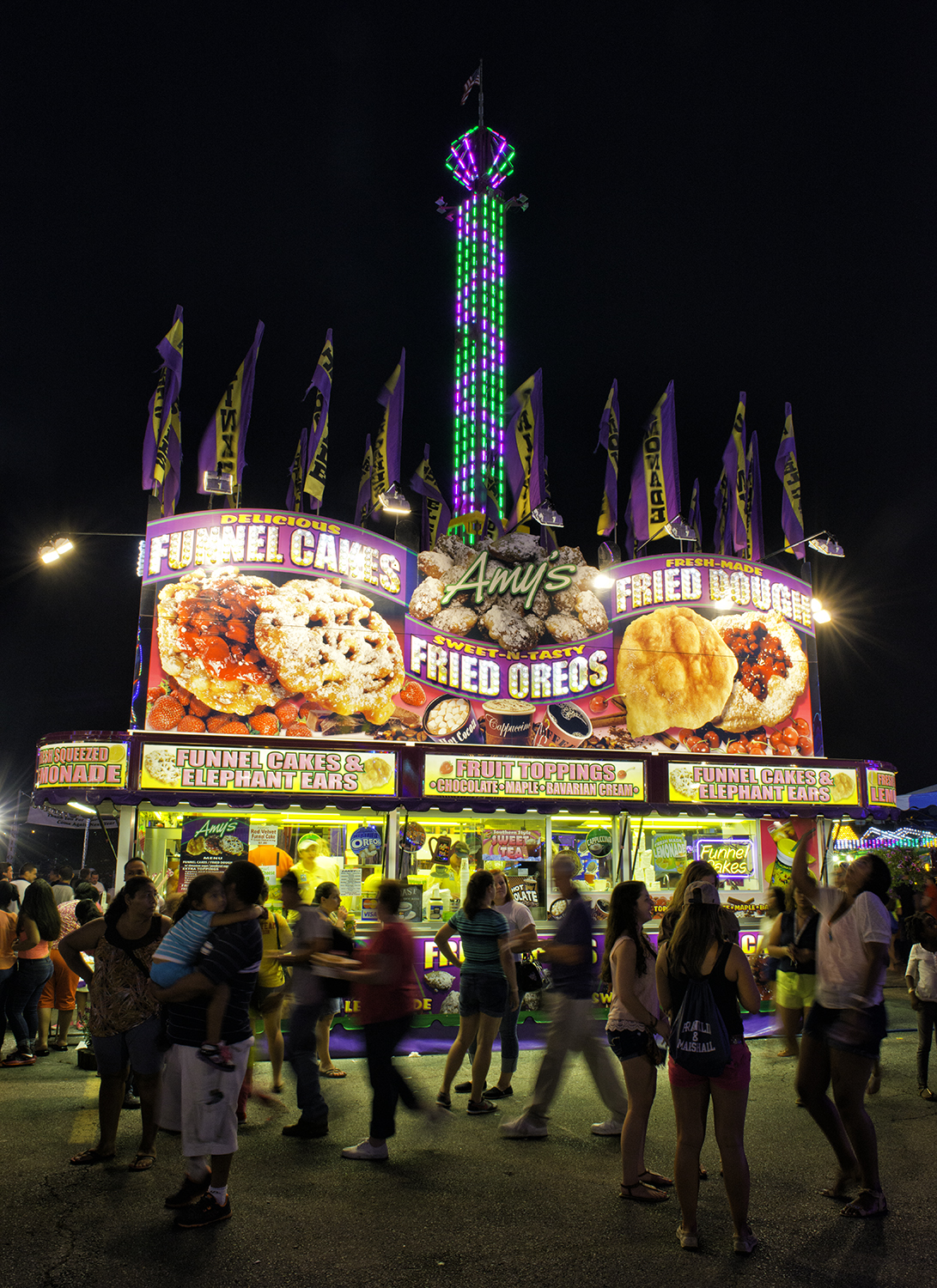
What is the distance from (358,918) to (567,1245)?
359 inches

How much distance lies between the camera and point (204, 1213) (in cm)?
452

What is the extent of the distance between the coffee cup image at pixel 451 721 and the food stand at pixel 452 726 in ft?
0.17

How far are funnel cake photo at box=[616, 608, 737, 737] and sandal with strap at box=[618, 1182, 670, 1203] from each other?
11.9 meters

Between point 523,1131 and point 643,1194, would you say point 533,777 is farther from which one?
point 643,1194

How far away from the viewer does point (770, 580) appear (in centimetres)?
1845

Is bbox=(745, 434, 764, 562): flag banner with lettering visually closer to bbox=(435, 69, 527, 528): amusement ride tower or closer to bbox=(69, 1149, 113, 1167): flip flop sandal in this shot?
bbox=(435, 69, 527, 528): amusement ride tower

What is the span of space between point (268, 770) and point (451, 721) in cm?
426

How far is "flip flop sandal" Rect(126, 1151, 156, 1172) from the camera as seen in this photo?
5422 millimetres

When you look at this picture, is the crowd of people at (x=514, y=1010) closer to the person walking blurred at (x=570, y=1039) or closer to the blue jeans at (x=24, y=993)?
the person walking blurred at (x=570, y=1039)

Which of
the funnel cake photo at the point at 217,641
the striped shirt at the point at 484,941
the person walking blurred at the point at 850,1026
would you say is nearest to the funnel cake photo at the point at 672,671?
the funnel cake photo at the point at 217,641

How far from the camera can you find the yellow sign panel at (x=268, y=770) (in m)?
12.2

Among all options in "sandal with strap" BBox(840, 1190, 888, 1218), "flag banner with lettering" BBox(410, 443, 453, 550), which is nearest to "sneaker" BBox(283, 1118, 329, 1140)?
"sandal with strap" BBox(840, 1190, 888, 1218)

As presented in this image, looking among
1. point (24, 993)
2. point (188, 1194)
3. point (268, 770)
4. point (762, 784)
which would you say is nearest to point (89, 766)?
point (268, 770)

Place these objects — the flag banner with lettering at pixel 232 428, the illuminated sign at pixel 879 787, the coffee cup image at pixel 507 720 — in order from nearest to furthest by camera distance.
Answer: the illuminated sign at pixel 879 787 → the coffee cup image at pixel 507 720 → the flag banner with lettering at pixel 232 428
